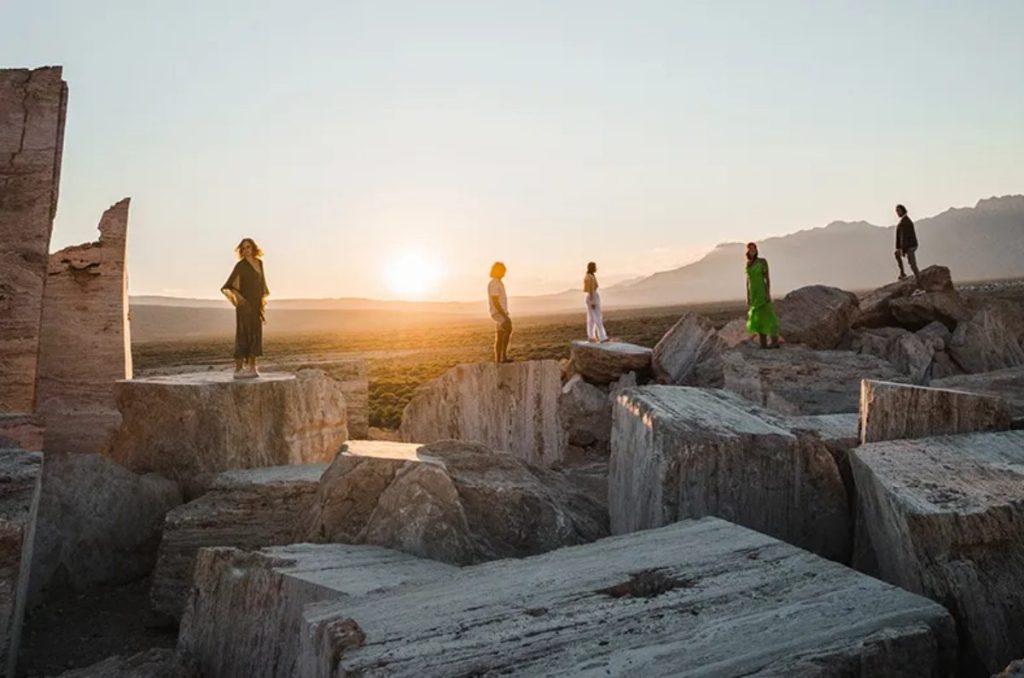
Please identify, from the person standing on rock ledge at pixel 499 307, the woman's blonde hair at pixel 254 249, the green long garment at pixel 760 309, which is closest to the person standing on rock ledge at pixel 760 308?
the green long garment at pixel 760 309

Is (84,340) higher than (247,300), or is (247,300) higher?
(247,300)

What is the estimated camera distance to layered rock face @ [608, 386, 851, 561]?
3.13m

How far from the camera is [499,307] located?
9422mm

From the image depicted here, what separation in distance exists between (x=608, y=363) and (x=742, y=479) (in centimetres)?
603

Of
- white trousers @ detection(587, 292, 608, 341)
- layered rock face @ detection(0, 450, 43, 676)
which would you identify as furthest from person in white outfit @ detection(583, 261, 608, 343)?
layered rock face @ detection(0, 450, 43, 676)

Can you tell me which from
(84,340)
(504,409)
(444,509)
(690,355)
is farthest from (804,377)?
(84,340)

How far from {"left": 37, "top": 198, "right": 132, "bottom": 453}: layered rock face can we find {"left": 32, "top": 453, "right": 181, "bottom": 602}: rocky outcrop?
1.27m

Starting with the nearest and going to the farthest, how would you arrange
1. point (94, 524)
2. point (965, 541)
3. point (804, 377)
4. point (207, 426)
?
point (965, 541) < point (94, 524) < point (207, 426) < point (804, 377)


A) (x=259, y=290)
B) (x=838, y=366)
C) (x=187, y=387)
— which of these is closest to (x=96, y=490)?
(x=187, y=387)

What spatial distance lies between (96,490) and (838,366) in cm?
675

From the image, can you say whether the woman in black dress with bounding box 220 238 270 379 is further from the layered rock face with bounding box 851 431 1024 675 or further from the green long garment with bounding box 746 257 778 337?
the green long garment with bounding box 746 257 778 337

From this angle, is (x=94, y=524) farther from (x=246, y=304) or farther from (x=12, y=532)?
(x=246, y=304)

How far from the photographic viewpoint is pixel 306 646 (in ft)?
7.28

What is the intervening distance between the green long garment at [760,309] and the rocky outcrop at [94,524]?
6845mm
